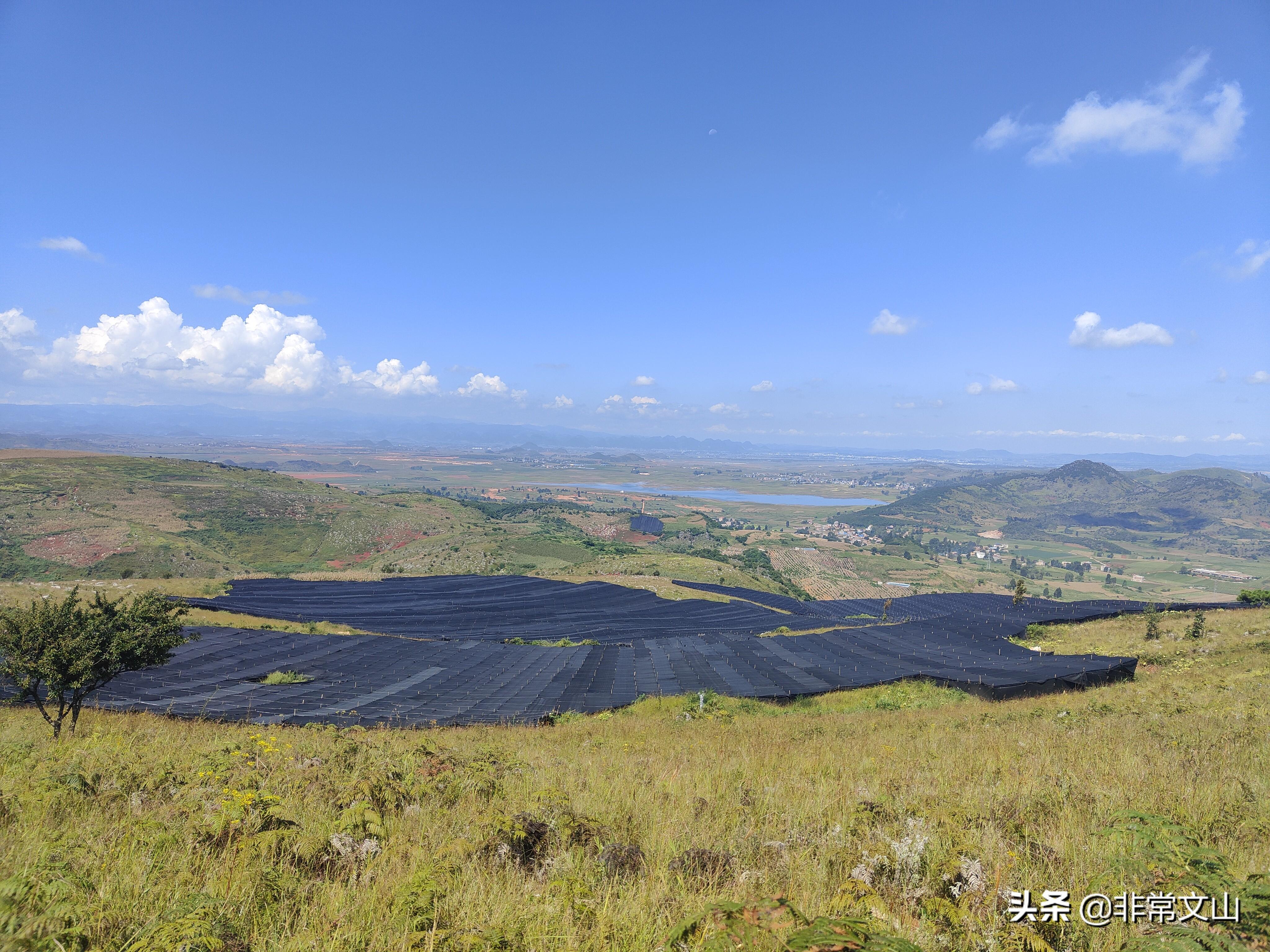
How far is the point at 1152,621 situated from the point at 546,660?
33.1m

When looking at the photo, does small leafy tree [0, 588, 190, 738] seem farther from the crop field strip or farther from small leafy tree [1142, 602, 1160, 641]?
small leafy tree [1142, 602, 1160, 641]

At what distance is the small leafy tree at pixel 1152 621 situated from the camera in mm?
26719

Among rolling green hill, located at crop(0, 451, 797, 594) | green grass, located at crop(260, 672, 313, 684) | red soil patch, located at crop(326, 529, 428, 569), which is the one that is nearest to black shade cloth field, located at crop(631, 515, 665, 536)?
rolling green hill, located at crop(0, 451, 797, 594)

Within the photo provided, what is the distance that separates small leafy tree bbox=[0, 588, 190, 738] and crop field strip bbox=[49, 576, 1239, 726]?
383 centimetres

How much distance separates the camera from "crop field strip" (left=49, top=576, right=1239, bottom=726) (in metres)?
17.3

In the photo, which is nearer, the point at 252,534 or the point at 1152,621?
the point at 1152,621

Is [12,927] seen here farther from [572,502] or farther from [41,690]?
[572,502]

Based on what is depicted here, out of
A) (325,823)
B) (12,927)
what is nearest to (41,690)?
(325,823)

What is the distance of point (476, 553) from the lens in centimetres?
8025

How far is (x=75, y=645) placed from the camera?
Result: 10312 mm

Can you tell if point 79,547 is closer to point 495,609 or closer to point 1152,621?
point 495,609

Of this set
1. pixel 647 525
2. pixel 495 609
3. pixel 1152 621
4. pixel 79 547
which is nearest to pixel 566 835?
pixel 495 609

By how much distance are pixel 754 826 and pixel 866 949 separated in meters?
2.69

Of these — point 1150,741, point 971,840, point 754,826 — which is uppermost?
point 971,840
